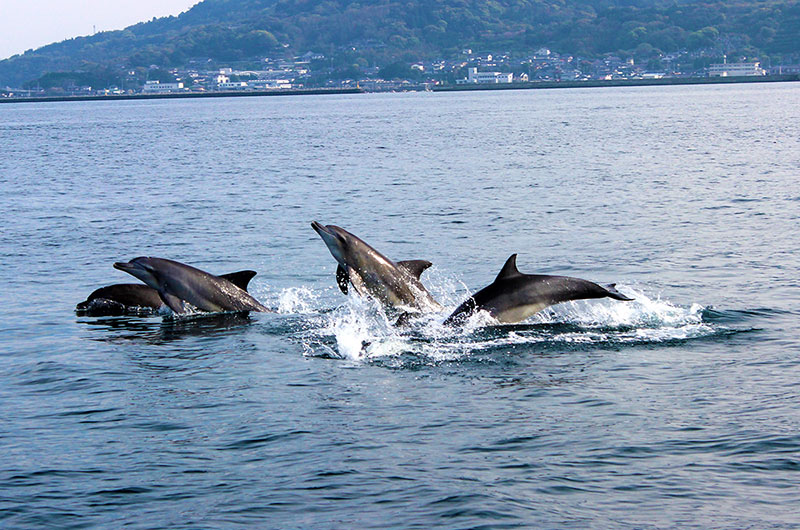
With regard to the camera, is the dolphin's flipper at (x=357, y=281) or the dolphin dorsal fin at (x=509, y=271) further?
the dolphin's flipper at (x=357, y=281)

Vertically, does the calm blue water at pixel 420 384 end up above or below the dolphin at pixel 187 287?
below

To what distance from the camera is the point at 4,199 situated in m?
42.6

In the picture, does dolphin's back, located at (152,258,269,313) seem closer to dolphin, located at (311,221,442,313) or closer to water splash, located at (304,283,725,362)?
water splash, located at (304,283,725,362)

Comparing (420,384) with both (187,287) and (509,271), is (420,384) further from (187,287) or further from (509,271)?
(187,287)

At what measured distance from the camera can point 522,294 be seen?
16.3 meters

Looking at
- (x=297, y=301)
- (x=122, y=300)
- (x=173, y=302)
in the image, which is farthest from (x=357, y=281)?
(x=122, y=300)

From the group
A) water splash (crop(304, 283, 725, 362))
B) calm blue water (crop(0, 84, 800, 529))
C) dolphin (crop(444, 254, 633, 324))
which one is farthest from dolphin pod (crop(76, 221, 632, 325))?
calm blue water (crop(0, 84, 800, 529))

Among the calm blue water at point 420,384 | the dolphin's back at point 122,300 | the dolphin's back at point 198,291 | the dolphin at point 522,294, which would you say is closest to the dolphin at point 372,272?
the calm blue water at point 420,384

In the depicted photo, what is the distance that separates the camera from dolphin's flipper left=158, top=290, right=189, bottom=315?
18375mm

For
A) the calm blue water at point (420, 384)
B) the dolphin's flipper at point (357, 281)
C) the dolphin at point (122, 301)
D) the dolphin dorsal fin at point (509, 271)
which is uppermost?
the dolphin dorsal fin at point (509, 271)

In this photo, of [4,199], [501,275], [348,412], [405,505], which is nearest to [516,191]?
[4,199]

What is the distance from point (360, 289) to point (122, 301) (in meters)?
5.17

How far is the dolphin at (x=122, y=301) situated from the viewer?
774 inches

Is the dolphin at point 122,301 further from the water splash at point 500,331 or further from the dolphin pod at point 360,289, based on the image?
the water splash at point 500,331
